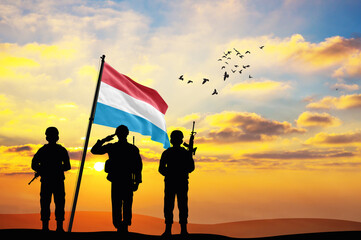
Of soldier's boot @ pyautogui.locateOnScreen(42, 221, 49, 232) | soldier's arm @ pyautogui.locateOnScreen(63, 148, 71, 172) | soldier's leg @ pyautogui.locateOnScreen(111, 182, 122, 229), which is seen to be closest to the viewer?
soldier's leg @ pyautogui.locateOnScreen(111, 182, 122, 229)

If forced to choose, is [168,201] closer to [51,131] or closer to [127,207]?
[127,207]

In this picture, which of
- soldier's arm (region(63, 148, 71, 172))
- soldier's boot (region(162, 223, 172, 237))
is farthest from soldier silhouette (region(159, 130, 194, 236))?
soldier's arm (region(63, 148, 71, 172))

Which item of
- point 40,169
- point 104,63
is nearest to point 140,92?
point 104,63

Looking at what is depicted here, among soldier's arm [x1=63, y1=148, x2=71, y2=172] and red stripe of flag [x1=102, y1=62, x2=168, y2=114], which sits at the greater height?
red stripe of flag [x1=102, y1=62, x2=168, y2=114]

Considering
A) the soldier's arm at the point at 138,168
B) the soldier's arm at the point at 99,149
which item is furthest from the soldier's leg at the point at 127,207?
the soldier's arm at the point at 99,149

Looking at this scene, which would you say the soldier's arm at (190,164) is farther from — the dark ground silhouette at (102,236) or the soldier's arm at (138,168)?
the dark ground silhouette at (102,236)

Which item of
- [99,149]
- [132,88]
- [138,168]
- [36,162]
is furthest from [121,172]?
[132,88]

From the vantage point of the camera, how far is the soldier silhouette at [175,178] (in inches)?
294

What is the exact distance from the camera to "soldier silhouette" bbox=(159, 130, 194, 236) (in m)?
7.47

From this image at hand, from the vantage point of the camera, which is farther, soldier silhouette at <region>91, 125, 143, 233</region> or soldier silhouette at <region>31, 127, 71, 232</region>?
soldier silhouette at <region>31, 127, 71, 232</region>

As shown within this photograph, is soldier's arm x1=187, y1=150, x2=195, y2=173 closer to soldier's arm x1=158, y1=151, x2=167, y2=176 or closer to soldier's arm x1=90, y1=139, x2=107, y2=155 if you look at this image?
soldier's arm x1=158, y1=151, x2=167, y2=176

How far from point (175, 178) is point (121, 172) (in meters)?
1.18

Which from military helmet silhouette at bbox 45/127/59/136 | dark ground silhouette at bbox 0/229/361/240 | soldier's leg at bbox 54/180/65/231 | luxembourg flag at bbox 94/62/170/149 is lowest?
dark ground silhouette at bbox 0/229/361/240

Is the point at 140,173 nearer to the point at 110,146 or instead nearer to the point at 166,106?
the point at 110,146
